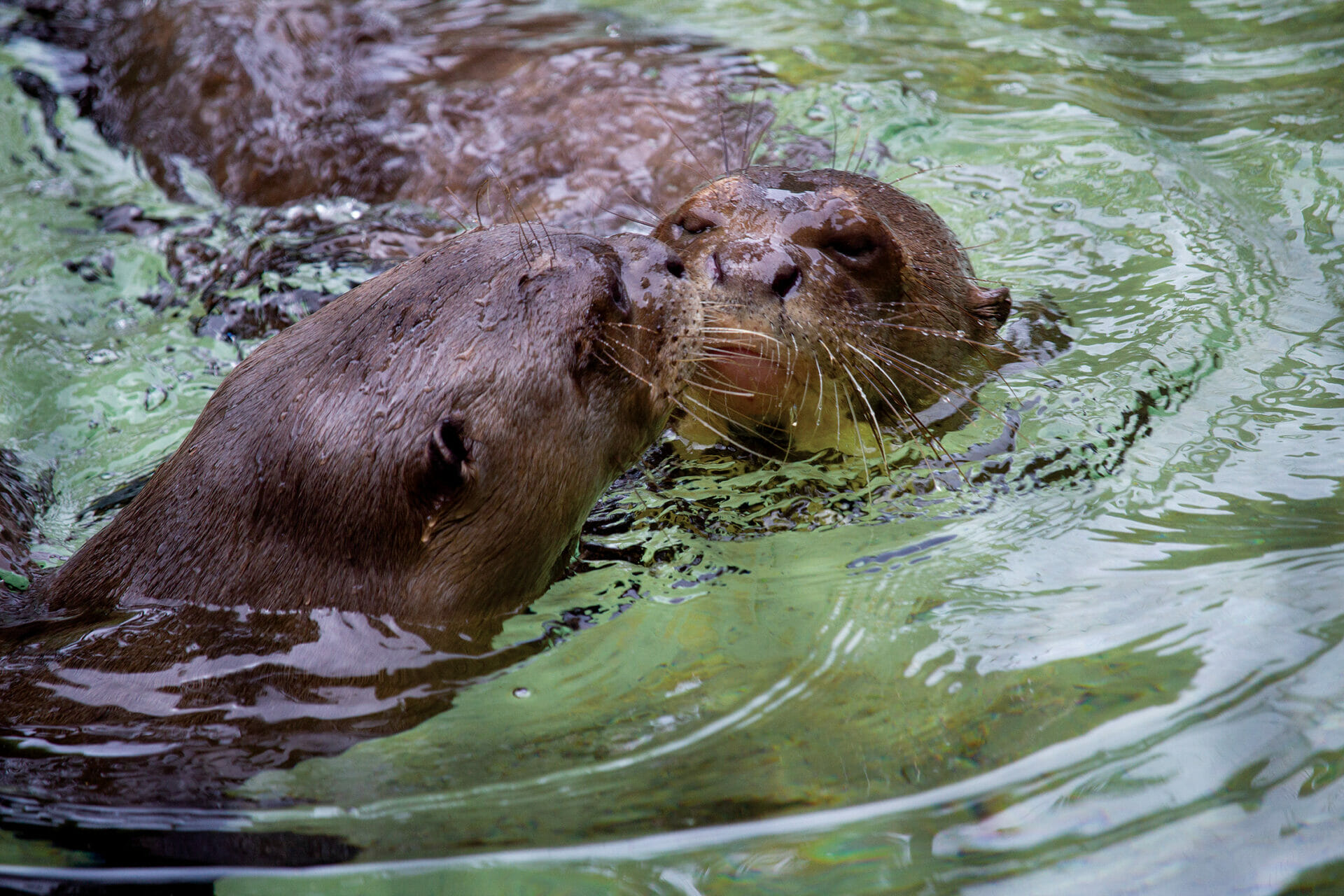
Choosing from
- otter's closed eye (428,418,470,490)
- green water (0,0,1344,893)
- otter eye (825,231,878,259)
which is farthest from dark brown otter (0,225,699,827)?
otter eye (825,231,878,259)

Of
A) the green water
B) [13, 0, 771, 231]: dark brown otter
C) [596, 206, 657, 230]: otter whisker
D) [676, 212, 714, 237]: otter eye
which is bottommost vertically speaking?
the green water

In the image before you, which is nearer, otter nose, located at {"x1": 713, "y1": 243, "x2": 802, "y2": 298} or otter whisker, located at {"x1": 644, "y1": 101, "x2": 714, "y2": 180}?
otter nose, located at {"x1": 713, "y1": 243, "x2": 802, "y2": 298}

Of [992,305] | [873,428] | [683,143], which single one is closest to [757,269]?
[873,428]

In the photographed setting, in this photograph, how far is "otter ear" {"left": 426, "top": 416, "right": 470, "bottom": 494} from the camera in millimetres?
2375

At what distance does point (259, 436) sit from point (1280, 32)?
4692 mm

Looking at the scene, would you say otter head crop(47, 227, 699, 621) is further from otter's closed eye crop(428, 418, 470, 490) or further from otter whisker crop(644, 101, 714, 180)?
otter whisker crop(644, 101, 714, 180)

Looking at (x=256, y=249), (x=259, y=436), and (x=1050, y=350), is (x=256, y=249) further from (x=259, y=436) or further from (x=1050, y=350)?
(x=1050, y=350)


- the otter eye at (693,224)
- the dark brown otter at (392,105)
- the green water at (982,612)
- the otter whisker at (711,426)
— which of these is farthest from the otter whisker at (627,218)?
the green water at (982,612)

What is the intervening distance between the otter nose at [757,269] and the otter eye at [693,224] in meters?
0.21

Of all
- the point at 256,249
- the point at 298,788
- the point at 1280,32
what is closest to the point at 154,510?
the point at 298,788

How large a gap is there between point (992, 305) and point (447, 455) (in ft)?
5.88

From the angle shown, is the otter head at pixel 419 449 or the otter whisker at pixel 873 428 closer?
the otter head at pixel 419 449

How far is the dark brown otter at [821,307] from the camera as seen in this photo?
2.89 m

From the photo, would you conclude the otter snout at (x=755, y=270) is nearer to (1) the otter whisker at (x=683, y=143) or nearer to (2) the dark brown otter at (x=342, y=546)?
(2) the dark brown otter at (x=342, y=546)
